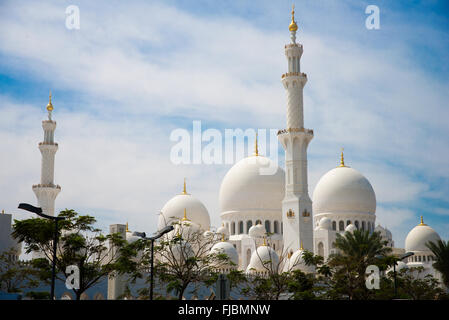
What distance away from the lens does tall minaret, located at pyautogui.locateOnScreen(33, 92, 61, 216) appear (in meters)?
50.6

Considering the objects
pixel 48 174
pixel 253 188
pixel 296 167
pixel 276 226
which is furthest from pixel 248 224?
pixel 48 174

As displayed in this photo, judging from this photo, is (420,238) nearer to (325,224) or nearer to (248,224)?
(325,224)

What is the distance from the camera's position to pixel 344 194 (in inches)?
2453

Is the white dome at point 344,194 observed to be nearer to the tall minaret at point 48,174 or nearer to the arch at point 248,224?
the arch at point 248,224

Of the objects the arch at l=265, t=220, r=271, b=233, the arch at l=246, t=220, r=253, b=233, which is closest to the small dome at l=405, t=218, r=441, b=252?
the arch at l=265, t=220, r=271, b=233

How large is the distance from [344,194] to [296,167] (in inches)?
562

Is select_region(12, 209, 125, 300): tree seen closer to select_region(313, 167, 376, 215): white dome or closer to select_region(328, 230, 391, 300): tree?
select_region(328, 230, 391, 300): tree

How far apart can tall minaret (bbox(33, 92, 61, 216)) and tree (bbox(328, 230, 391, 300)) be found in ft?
80.4

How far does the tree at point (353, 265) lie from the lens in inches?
1267

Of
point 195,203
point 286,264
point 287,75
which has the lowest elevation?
point 286,264

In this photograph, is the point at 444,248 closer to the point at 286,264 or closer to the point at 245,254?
the point at 286,264
